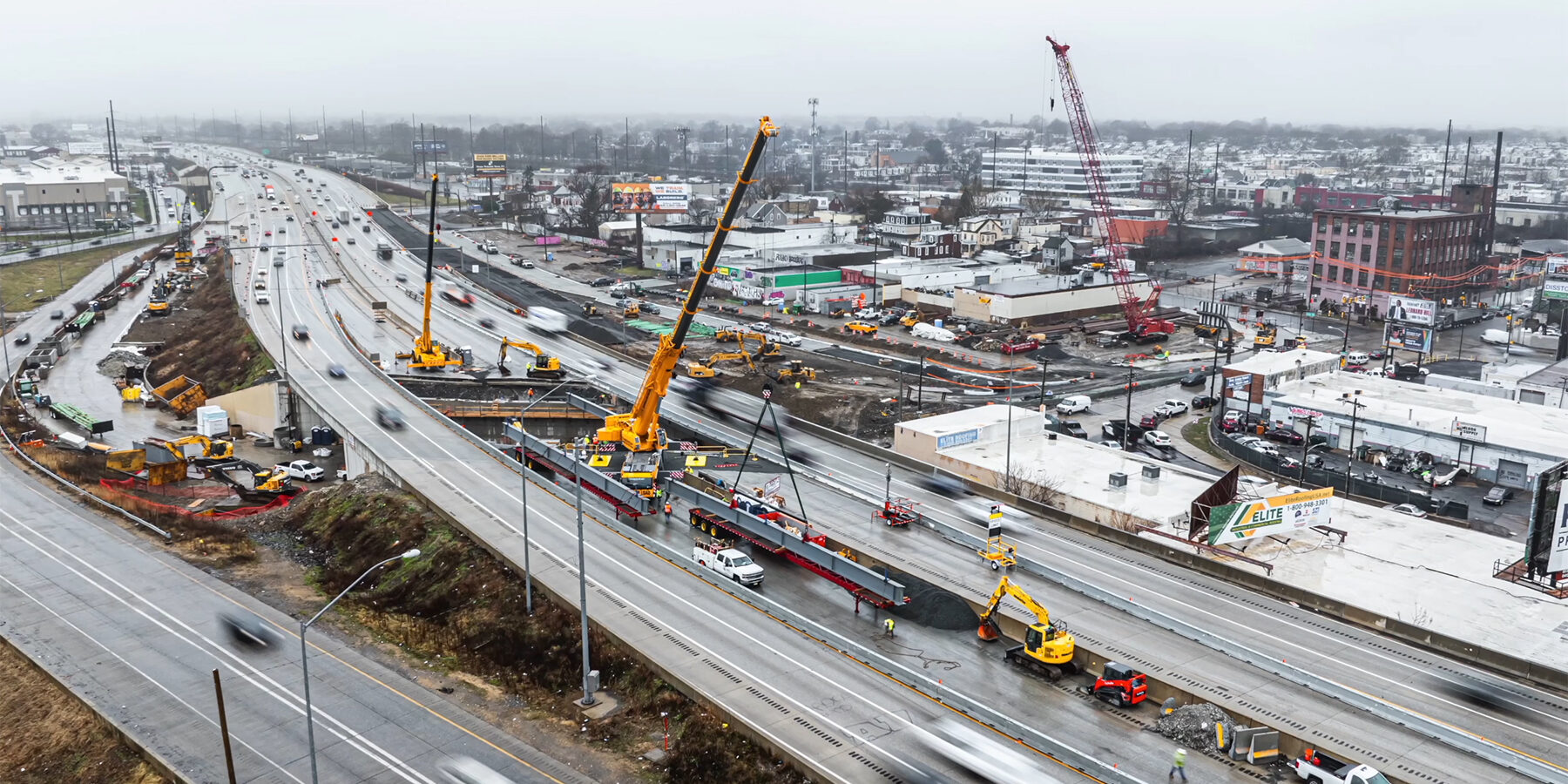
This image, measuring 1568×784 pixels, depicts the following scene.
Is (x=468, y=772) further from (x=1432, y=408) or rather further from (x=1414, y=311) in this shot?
(x=1414, y=311)

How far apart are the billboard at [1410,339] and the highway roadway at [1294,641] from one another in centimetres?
5441

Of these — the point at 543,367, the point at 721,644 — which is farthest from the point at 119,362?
the point at 721,644

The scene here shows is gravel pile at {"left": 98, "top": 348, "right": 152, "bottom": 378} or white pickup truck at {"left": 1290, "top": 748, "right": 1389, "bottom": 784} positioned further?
gravel pile at {"left": 98, "top": 348, "right": 152, "bottom": 378}

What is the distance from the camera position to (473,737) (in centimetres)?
2858

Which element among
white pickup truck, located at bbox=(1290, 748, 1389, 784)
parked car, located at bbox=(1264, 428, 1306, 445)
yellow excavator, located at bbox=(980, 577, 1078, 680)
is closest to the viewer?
white pickup truck, located at bbox=(1290, 748, 1389, 784)

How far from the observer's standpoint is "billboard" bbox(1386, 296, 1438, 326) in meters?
90.2

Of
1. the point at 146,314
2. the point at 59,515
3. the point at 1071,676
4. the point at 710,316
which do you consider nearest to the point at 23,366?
the point at 146,314

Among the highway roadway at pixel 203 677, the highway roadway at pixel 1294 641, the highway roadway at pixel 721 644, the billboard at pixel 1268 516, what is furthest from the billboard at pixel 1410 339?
the highway roadway at pixel 203 677

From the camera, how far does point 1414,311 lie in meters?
91.7

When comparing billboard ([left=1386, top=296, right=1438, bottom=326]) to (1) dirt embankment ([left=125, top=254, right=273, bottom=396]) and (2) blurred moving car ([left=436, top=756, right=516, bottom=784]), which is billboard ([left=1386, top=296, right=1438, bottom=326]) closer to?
Answer: (1) dirt embankment ([left=125, top=254, right=273, bottom=396])

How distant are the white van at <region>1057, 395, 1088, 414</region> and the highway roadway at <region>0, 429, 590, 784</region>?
45.0 meters

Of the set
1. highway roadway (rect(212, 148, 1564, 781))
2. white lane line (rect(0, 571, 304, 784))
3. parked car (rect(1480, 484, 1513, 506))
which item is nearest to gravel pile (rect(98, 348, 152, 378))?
white lane line (rect(0, 571, 304, 784))

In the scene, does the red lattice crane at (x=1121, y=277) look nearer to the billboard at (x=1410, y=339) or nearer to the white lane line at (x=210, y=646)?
the billboard at (x=1410, y=339)

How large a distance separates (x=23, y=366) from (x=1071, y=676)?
80.3 m
